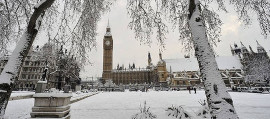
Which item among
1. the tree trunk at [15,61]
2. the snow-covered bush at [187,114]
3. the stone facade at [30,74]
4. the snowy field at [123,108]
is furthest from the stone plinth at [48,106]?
the stone facade at [30,74]

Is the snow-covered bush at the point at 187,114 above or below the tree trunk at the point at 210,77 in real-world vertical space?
below

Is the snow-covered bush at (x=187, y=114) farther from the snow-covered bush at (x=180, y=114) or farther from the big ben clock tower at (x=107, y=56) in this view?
the big ben clock tower at (x=107, y=56)

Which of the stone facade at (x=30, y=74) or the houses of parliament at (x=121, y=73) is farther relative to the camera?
the houses of parliament at (x=121, y=73)

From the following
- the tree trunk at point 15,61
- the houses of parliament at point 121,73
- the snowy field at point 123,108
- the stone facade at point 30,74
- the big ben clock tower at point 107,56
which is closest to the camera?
the tree trunk at point 15,61

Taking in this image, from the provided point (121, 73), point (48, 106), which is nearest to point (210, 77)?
point (48, 106)

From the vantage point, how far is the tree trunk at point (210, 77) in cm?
376

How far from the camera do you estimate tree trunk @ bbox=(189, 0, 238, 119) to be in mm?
3760

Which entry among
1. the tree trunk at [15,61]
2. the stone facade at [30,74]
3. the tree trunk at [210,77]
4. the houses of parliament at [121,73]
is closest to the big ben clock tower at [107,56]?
the houses of parliament at [121,73]

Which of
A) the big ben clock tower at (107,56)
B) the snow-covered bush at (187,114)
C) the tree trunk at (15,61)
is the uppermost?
the big ben clock tower at (107,56)

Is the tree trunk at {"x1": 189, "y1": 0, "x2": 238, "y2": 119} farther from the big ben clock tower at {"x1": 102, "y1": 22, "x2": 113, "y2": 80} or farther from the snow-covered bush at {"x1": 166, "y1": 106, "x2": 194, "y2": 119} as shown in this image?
the big ben clock tower at {"x1": 102, "y1": 22, "x2": 113, "y2": 80}

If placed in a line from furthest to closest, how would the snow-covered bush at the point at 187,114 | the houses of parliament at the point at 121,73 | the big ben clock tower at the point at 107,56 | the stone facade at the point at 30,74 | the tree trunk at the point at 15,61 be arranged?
the houses of parliament at the point at 121,73 < the big ben clock tower at the point at 107,56 < the stone facade at the point at 30,74 < the snow-covered bush at the point at 187,114 < the tree trunk at the point at 15,61

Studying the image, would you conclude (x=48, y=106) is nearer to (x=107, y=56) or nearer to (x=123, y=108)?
(x=123, y=108)

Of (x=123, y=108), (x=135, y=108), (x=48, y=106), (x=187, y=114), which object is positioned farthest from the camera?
(x=123, y=108)

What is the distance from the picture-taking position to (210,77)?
4.16 metres
